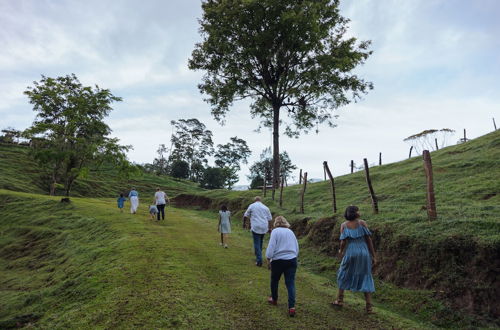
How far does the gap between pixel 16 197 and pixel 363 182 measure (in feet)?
108

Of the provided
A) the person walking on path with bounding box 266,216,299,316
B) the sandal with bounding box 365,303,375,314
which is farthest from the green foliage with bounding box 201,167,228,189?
the sandal with bounding box 365,303,375,314

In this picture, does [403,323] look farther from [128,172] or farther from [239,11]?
[128,172]

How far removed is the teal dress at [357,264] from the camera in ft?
22.8

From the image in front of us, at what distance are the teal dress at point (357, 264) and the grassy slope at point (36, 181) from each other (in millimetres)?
33519

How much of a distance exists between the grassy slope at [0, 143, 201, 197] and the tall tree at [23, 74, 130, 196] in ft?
30.0

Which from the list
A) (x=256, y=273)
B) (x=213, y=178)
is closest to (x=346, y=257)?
(x=256, y=273)

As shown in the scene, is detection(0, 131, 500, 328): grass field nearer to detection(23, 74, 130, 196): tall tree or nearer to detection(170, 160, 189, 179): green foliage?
detection(23, 74, 130, 196): tall tree

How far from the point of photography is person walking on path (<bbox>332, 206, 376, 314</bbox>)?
695cm

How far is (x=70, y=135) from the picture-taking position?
2711cm

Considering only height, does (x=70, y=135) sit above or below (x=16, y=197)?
above

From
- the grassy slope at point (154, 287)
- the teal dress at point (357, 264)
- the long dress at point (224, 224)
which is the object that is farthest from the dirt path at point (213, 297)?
the long dress at point (224, 224)

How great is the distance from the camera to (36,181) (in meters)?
47.2

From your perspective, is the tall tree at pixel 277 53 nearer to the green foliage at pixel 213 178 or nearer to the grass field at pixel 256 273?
the grass field at pixel 256 273

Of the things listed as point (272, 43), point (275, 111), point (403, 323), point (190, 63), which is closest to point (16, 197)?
point (190, 63)
